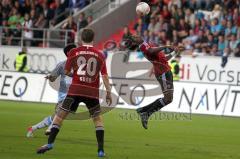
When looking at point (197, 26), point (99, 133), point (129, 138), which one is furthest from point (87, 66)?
point (197, 26)

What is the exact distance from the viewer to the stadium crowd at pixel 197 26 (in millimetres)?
35188

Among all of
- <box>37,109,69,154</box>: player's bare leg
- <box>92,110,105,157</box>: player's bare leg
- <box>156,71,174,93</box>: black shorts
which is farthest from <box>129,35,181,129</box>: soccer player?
<box>37,109,69,154</box>: player's bare leg

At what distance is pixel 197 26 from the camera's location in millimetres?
36312

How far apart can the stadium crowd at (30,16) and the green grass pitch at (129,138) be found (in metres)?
12.9

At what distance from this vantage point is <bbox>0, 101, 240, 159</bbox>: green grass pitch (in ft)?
50.9

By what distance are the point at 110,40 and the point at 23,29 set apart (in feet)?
14.8

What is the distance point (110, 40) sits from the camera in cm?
4009

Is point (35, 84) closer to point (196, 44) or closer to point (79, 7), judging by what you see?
point (196, 44)

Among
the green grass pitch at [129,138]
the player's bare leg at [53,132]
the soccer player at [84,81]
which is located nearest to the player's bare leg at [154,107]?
the green grass pitch at [129,138]

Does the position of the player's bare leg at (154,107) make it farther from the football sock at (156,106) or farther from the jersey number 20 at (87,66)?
the jersey number 20 at (87,66)

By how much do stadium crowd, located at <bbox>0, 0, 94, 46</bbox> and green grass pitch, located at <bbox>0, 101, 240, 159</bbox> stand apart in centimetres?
1290

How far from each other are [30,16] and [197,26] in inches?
384

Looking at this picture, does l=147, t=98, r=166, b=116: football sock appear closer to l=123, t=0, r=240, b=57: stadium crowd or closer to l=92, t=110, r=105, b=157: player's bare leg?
l=92, t=110, r=105, b=157: player's bare leg

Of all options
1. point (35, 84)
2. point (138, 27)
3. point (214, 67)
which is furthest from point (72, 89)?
point (138, 27)
